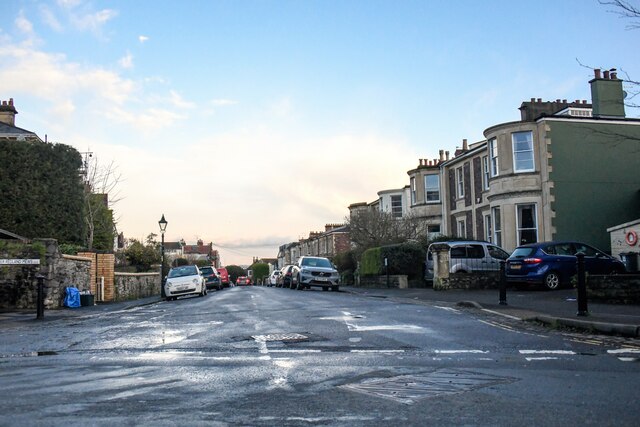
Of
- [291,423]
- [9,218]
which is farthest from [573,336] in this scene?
[9,218]

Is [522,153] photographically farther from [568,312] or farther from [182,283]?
[568,312]

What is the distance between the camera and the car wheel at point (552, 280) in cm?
2055

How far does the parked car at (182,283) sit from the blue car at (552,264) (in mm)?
14297

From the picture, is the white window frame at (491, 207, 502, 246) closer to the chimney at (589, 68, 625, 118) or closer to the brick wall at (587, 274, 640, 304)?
the chimney at (589, 68, 625, 118)

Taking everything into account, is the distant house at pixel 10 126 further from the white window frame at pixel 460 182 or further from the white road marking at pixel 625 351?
the white road marking at pixel 625 351

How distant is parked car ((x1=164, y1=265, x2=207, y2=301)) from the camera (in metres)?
27.6

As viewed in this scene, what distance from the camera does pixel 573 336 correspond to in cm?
960

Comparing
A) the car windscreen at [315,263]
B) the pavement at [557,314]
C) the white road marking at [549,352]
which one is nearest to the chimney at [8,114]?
the car windscreen at [315,263]

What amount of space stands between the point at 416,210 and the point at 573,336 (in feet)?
106

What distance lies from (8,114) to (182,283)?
2517 centimetres

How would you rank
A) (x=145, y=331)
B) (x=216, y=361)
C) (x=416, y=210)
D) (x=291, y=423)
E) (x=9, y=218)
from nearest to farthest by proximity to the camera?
(x=291, y=423) → (x=216, y=361) → (x=145, y=331) → (x=9, y=218) → (x=416, y=210)

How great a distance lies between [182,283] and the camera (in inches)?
1090

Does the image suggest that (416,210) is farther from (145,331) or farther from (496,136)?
(145,331)

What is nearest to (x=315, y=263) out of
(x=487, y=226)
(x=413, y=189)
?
(x=487, y=226)
